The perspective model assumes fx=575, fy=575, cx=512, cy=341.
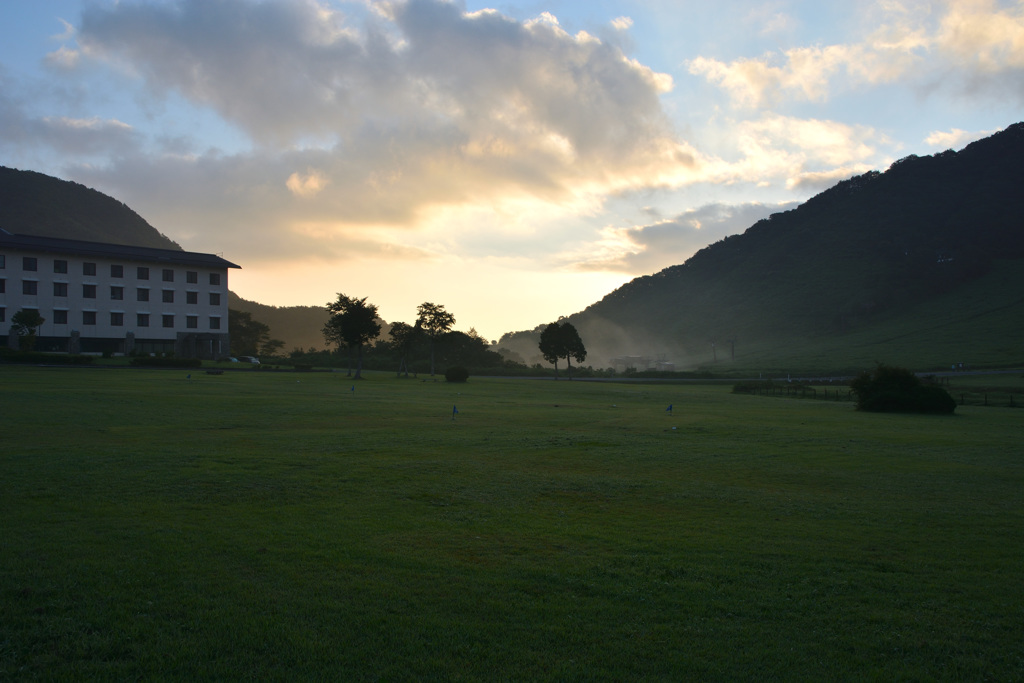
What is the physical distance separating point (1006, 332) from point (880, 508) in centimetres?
13588

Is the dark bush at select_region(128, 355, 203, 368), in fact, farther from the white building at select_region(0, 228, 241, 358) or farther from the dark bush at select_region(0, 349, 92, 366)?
the white building at select_region(0, 228, 241, 358)

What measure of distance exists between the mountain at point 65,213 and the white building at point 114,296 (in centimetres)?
9174

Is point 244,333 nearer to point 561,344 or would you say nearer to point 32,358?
point 32,358

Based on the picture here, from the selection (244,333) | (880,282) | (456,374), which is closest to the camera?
(456,374)

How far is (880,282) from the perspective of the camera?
162m

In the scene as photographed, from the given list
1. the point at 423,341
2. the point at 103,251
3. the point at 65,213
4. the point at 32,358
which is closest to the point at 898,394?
the point at 423,341

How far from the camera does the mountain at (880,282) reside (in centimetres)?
14088

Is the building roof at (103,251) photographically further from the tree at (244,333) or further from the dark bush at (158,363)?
the tree at (244,333)

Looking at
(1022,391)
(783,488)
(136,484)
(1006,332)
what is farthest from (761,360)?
(136,484)

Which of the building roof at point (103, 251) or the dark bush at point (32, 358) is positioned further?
the building roof at point (103, 251)

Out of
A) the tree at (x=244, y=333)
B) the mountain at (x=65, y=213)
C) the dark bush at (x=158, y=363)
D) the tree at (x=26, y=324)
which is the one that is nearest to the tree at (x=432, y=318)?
the dark bush at (x=158, y=363)

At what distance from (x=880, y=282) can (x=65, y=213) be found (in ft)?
770

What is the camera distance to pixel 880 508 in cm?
1102

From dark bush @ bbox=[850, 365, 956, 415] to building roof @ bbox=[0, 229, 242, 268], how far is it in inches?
3292
